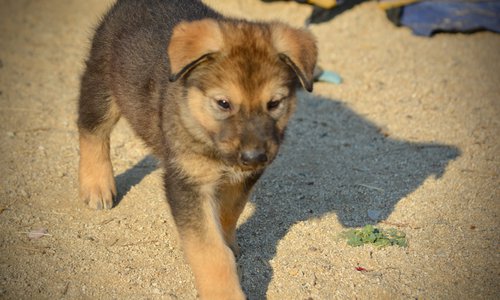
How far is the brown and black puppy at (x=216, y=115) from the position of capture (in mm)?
3545

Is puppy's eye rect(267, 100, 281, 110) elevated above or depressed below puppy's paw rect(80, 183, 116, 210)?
above

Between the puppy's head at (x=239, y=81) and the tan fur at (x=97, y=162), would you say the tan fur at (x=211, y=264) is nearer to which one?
the puppy's head at (x=239, y=81)

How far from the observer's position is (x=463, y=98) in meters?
6.98

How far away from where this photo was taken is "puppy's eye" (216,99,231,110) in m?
3.58

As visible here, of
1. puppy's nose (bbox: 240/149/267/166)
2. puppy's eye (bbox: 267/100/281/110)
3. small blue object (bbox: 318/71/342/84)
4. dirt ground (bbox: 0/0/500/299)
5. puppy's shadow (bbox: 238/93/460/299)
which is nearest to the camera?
puppy's nose (bbox: 240/149/267/166)

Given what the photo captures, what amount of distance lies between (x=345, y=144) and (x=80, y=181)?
2.50 metres

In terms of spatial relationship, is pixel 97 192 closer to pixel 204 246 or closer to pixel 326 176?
pixel 204 246

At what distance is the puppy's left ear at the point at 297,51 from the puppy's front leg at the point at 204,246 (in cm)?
88

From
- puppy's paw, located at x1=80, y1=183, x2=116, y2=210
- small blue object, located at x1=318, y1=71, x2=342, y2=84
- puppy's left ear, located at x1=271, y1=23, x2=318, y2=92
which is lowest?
small blue object, located at x1=318, y1=71, x2=342, y2=84

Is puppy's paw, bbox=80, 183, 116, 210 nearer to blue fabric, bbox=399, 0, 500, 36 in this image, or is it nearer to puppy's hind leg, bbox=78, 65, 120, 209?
puppy's hind leg, bbox=78, 65, 120, 209

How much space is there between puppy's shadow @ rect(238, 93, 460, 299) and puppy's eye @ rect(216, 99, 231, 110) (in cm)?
Answer: 123

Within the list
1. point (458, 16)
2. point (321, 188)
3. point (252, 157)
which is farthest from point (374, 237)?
point (458, 16)

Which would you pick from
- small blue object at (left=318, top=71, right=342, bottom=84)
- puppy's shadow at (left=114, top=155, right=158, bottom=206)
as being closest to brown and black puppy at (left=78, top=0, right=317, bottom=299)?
puppy's shadow at (left=114, top=155, right=158, bottom=206)

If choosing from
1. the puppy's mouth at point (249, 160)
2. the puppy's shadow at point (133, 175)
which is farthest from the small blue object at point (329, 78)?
the puppy's mouth at point (249, 160)
